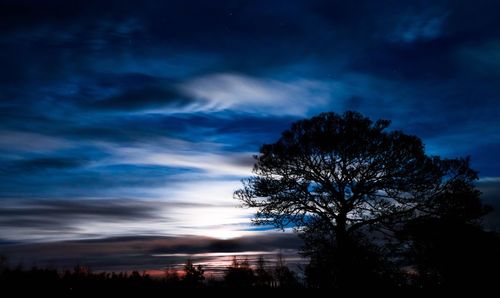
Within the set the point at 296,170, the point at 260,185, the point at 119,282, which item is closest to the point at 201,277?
the point at 119,282

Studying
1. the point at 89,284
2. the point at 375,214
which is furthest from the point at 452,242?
the point at 89,284

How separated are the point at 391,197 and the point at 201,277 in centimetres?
1099

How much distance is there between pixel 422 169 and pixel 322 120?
6007 millimetres

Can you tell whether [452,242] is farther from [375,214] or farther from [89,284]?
[89,284]

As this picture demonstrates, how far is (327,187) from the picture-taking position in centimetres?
2372

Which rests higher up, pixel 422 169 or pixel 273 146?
pixel 273 146

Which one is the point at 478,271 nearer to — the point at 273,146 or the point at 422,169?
the point at 422,169

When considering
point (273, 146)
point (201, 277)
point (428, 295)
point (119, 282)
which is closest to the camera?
point (428, 295)

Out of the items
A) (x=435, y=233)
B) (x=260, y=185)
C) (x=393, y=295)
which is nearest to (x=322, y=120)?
(x=260, y=185)

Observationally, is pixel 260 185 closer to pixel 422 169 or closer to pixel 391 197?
pixel 391 197

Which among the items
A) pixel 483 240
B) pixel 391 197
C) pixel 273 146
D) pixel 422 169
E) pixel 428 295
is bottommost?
pixel 428 295

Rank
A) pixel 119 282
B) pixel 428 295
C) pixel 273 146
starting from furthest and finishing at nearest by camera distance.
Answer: pixel 273 146
pixel 119 282
pixel 428 295

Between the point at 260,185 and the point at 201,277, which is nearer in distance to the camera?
the point at 201,277

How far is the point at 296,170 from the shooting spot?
961 inches
